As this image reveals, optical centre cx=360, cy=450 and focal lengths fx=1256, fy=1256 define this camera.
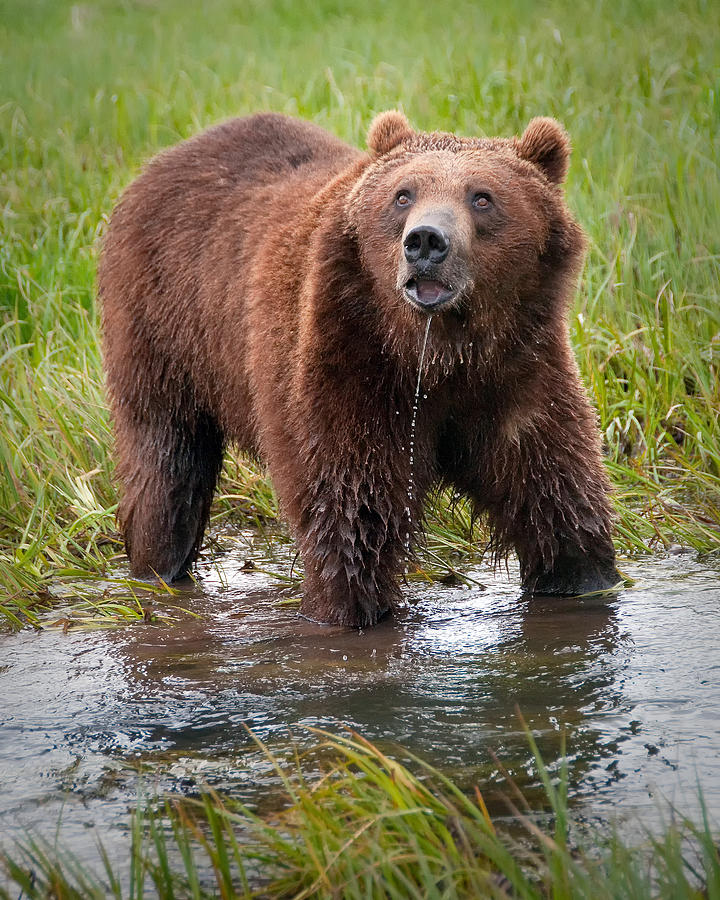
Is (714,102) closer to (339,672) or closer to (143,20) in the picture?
(339,672)

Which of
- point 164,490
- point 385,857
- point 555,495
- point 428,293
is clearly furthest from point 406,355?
point 385,857

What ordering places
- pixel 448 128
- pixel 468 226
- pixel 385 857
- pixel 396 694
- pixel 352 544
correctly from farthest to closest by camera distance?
pixel 448 128 < pixel 352 544 < pixel 468 226 < pixel 396 694 < pixel 385 857

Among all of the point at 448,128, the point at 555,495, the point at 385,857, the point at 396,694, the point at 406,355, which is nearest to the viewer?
the point at 385,857

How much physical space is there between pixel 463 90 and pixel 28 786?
690 centimetres

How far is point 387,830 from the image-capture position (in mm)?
2592

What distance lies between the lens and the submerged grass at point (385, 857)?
2227 mm

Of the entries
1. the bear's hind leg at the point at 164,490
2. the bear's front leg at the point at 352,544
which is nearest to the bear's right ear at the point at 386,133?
the bear's front leg at the point at 352,544

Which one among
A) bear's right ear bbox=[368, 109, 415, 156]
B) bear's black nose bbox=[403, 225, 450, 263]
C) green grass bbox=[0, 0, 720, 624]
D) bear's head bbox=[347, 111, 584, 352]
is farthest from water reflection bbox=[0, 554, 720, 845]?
bear's right ear bbox=[368, 109, 415, 156]

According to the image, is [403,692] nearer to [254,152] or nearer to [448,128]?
[254,152]

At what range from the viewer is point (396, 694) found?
371 centimetres

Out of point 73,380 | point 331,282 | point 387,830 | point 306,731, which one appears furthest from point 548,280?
point 73,380

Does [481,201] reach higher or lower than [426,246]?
higher

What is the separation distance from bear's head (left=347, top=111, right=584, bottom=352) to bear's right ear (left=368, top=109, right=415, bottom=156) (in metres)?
0.09

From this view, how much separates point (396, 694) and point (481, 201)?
1.61 metres
